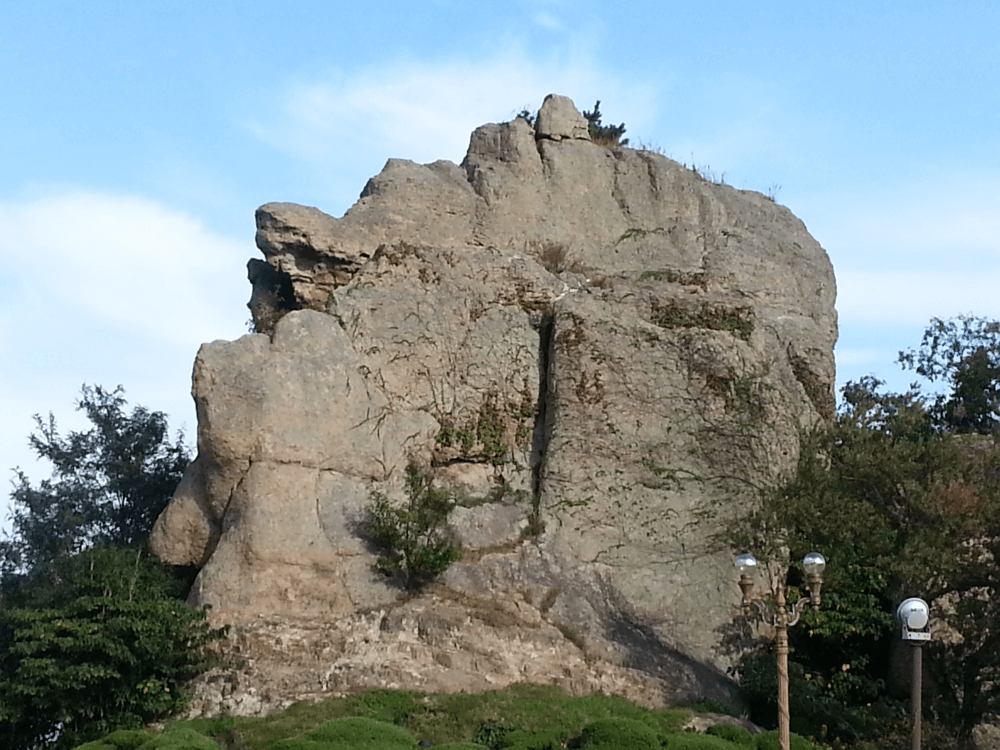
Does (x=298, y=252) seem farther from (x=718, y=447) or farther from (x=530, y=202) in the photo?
(x=718, y=447)

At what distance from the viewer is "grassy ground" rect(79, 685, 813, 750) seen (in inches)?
555

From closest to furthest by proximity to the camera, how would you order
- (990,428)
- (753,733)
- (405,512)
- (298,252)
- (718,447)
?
(753,733) < (405,512) < (718,447) < (298,252) < (990,428)

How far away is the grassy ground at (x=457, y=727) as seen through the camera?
14094mm

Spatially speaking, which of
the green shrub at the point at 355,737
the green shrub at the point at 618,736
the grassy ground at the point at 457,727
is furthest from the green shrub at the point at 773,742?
the green shrub at the point at 355,737

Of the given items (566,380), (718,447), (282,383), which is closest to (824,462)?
(718,447)

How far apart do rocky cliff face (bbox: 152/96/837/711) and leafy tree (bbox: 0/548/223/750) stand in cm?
96

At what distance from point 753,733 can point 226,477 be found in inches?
350

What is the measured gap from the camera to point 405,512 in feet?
62.2

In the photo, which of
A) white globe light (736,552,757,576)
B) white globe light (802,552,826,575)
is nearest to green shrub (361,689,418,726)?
white globe light (736,552,757,576)

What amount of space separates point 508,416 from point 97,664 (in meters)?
7.98

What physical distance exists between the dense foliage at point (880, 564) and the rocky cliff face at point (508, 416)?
1.23 meters

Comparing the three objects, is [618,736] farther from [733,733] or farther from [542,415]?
[542,415]

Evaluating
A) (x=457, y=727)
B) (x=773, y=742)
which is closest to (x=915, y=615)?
(x=773, y=742)

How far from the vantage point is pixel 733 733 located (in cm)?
1559
